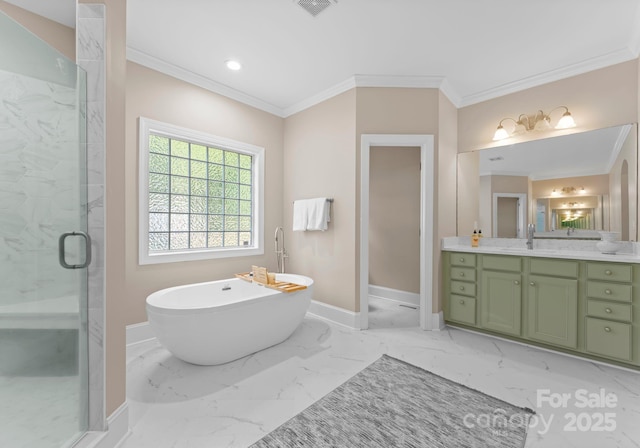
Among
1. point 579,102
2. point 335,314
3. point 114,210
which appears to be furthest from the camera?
point 335,314

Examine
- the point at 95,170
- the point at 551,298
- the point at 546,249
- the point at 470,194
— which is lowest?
the point at 551,298

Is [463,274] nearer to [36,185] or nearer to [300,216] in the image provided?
[300,216]

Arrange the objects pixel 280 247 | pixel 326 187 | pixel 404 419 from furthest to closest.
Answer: pixel 280 247 < pixel 326 187 < pixel 404 419

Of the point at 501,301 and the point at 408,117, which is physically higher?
the point at 408,117

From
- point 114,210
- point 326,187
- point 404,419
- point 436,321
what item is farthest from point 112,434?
point 436,321

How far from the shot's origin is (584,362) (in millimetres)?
2271

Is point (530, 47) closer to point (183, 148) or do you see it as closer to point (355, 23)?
point (355, 23)

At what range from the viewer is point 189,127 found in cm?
292

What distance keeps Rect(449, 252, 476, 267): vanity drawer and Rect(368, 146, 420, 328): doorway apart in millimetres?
870

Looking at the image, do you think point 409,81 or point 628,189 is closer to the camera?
point 628,189

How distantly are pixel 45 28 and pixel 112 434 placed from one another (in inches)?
112

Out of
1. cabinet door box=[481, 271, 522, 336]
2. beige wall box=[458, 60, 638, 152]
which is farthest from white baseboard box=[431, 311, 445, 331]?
beige wall box=[458, 60, 638, 152]

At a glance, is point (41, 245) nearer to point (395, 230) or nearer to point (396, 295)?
point (395, 230)

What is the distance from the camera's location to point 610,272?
215cm
